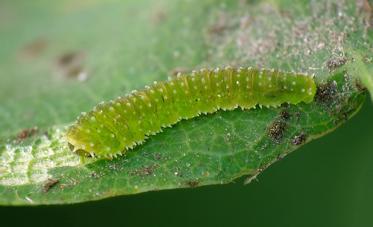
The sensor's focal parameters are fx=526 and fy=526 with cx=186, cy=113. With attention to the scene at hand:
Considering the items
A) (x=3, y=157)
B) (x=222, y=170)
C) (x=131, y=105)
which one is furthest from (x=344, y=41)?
(x=3, y=157)

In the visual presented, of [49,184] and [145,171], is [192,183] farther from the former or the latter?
[49,184]

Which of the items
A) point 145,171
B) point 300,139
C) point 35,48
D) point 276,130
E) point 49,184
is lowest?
point 300,139

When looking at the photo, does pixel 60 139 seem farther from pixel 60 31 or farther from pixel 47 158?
pixel 60 31

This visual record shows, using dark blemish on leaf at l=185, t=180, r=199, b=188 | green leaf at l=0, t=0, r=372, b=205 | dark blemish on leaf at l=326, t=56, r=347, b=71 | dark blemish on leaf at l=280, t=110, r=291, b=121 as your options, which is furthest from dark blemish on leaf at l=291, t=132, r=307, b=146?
dark blemish on leaf at l=185, t=180, r=199, b=188

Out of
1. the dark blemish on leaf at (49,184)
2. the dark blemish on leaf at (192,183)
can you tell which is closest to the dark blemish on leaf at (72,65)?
the dark blemish on leaf at (49,184)

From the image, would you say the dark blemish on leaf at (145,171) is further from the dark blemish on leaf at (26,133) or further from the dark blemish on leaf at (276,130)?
the dark blemish on leaf at (26,133)

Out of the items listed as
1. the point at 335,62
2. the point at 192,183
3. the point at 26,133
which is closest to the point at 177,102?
the point at 192,183
